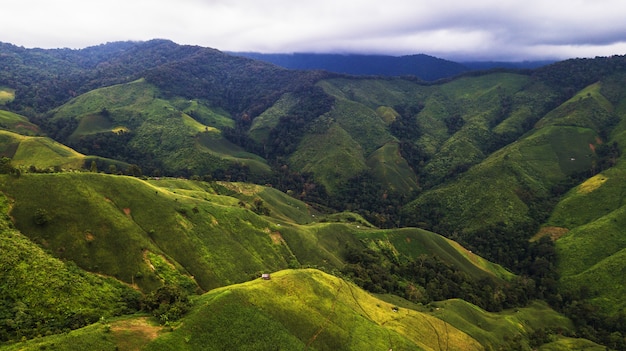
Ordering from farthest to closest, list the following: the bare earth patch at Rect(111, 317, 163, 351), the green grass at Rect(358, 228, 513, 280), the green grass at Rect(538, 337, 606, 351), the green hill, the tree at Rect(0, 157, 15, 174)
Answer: the green grass at Rect(358, 228, 513, 280)
the green grass at Rect(538, 337, 606, 351)
the tree at Rect(0, 157, 15, 174)
the green hill
the bare earth patch at Rect(111, 317, 163, 351)

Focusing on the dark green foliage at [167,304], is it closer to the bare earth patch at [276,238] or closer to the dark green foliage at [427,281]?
the bare earth patch at [276,238]

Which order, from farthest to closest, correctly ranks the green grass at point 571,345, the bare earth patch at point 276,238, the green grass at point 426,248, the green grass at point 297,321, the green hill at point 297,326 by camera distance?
the green grass at point 426,248 → the bare earth patch at point 276,238 → the green grass at point 571,345 → the green grass at point 297,321 → the green hill at point 297,326

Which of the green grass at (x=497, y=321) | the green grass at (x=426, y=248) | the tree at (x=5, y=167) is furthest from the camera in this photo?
the green grass at (x=426, y=248)

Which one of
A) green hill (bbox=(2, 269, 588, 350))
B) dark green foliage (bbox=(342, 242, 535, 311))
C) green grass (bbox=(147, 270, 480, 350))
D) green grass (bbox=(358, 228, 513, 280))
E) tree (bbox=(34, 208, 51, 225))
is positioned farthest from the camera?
green grass (bbox=(358, 228, 513, 280))

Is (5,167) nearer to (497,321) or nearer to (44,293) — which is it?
(44,293)

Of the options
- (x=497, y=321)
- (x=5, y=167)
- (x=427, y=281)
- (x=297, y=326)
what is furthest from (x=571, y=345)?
(x=5, y=167)

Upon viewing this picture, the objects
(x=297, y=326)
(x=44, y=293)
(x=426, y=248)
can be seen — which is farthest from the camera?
(x=426, y=248)

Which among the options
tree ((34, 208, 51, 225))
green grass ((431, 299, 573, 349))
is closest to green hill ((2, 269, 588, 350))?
green grass ((431, 299, 573, 349))

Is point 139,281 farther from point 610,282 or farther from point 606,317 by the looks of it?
point 610,282

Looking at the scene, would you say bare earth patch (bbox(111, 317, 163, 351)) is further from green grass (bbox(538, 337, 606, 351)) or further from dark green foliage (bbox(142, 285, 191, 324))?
green grass (bbox(538, 337, 606, 351))

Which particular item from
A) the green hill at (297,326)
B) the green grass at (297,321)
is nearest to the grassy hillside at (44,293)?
the green hill at (297,326)

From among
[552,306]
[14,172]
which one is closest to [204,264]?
[14,172]

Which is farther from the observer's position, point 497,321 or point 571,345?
point 497,321
